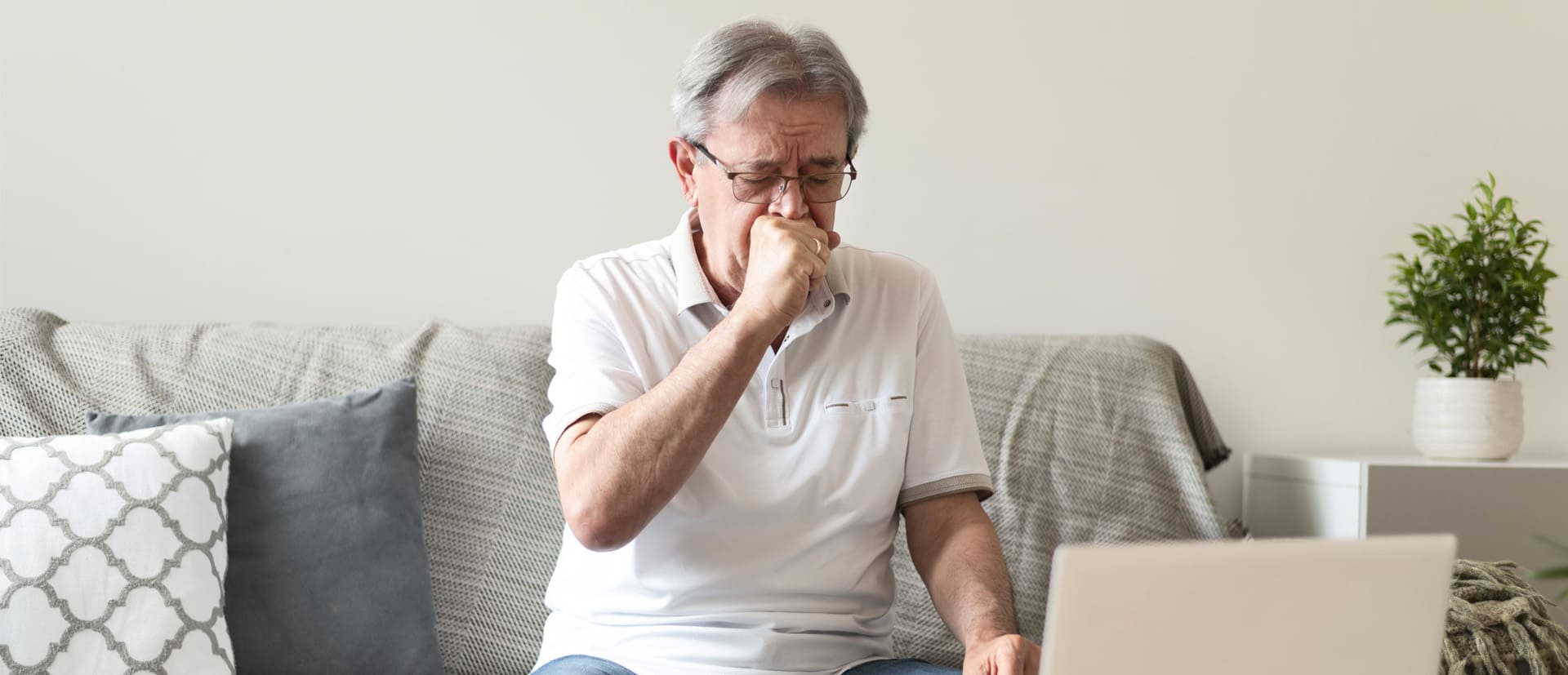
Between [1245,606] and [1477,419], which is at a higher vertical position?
[1245,606]

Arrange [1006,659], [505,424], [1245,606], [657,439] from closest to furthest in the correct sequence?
[1245,606]
[1006,659]
[657,439]
[505,424]

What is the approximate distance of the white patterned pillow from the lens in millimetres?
1336

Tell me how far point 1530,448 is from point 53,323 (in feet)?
8.46

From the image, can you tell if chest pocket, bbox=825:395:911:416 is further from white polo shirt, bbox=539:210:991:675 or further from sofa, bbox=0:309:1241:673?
sofa, bbox=0:309:1241:673

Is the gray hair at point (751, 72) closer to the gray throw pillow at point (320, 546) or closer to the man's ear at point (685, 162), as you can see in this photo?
the man's ear at point (685, 162)

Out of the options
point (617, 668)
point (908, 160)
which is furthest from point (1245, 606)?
point (908, 160)

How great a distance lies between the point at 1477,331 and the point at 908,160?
3.33 feet

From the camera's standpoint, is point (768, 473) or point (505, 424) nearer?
point (768, 473)

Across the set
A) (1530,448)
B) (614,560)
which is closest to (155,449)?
(614,560)

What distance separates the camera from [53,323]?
176 cm

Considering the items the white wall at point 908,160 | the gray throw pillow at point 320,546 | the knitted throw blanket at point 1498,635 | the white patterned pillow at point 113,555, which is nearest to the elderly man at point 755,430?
the gray throw pillow at point 320,546

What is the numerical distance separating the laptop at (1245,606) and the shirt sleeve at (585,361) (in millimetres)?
691

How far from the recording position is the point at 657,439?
1.19 metres

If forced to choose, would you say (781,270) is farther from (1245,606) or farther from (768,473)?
(1245,606)
